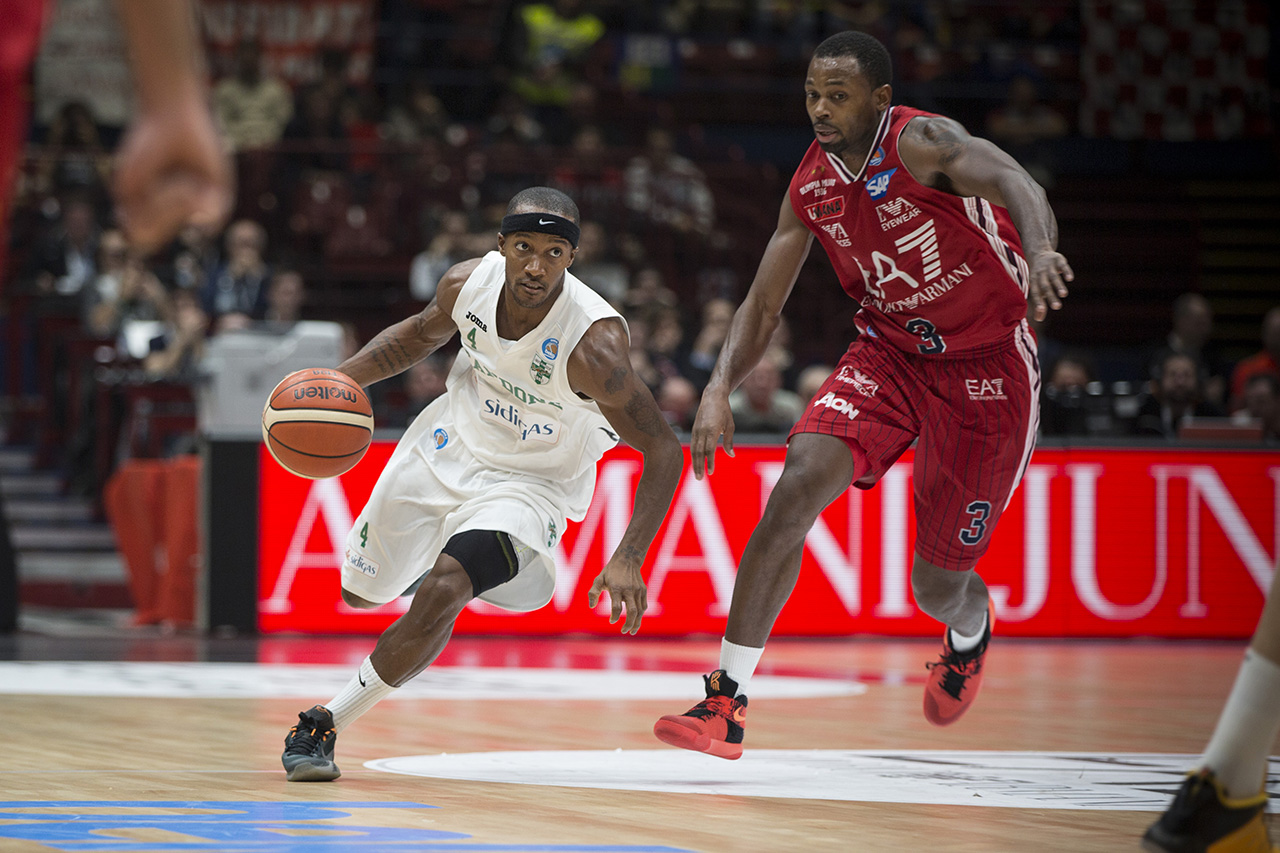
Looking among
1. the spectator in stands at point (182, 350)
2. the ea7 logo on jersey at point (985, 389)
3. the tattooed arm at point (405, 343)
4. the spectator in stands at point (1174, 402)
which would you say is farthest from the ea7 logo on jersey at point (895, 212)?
the spectator in stands at point (182, 350)

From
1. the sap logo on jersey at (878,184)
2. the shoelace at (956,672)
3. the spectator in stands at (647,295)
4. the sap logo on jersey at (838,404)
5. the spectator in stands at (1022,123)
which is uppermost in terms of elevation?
the spectator in stands at (1022,123)

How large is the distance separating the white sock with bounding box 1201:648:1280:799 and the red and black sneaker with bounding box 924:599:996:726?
239 cm

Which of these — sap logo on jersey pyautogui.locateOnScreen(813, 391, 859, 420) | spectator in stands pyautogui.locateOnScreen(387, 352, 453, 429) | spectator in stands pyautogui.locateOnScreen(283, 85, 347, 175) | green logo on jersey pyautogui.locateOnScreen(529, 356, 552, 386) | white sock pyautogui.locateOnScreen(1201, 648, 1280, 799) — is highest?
spectator in stands pyautogui.locateOnScreen(283, 85, 347, 175)

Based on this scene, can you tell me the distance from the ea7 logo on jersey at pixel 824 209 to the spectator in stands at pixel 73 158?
1028 centimetres

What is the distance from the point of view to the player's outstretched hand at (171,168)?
1.82 meters

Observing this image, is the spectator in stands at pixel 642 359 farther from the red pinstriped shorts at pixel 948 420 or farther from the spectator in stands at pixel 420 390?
the red pinstriped shorts at pixel 948 420

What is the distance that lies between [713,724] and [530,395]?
1102 mm

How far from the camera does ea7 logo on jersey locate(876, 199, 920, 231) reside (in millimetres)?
4848

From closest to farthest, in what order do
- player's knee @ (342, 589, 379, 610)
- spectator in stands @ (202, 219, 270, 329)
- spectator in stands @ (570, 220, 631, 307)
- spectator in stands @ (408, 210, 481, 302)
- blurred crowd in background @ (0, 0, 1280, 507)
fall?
player's knee @ (342, 589, 379, 610) → blurred crowd in background @ (0, 0, 1280, 507) → spectator in stands @ (202, 219, 270, 329) → spectator in stands @ (408, 210, 481, 302) → spectator in stands @ (570, 220, 631, 307)

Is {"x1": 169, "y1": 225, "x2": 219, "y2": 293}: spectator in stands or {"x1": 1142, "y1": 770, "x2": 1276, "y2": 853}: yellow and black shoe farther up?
{"x1": 1142, "y1": 770, "x2": 1276, "y2": 853}: yellow and black shoe

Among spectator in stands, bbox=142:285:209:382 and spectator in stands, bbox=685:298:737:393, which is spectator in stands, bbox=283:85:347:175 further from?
spectator in stands, bbox=685:298:737:393

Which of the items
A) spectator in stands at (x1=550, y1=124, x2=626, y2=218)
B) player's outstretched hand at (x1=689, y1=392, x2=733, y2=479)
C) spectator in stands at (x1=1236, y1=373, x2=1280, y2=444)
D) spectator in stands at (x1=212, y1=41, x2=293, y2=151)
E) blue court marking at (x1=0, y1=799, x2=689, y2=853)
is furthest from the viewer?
spectator in stands at (x1=212, y1=41, x2=293, y2=151)

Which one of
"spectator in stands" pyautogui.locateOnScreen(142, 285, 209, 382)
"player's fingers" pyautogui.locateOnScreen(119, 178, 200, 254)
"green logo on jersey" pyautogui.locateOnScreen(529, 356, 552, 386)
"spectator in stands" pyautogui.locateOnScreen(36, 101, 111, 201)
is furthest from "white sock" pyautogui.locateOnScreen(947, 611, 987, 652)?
"spectator in stands" pyautogui.locateOnScreen(36, 101, 111, 201)

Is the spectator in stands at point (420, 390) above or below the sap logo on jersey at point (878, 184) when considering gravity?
below
